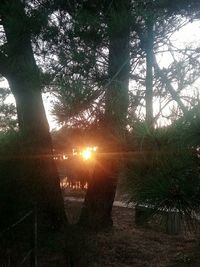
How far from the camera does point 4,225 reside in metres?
5.36

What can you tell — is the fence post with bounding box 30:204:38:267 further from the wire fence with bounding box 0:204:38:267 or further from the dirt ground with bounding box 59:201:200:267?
the dirt ground with bounding box 59:201:200:267

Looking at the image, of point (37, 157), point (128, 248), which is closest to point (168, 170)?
point (37, 157)

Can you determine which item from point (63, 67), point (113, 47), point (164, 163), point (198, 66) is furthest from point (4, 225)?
point (164, 163)

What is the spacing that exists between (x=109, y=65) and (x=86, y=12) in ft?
1.90

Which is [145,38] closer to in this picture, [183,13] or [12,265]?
[183,13]

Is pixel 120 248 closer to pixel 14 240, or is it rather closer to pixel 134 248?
pixel 134 248

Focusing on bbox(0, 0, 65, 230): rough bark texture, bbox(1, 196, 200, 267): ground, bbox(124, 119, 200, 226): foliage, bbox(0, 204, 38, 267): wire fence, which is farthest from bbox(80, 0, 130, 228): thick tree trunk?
bbox(1, 196, 200, 267): ground

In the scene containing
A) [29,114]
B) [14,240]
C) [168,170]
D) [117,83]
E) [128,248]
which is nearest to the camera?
[168,170]

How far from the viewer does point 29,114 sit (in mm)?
8516

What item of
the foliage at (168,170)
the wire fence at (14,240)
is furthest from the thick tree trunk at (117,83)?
the wire fence at (14,240)

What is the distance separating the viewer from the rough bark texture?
4.35 metres

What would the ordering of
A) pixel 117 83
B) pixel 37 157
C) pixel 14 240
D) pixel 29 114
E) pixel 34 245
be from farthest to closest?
1. pixel 29 114
2. pixel 37 157
3. pixel 34 245
4. pixel 14 240
5. pixel 117 83

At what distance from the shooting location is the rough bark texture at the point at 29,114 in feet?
14.3

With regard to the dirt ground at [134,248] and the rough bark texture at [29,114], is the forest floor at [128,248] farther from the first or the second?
the rough bark texture at [29,114]
